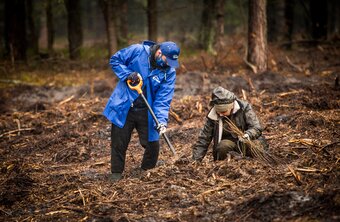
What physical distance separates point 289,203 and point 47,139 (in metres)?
5.64

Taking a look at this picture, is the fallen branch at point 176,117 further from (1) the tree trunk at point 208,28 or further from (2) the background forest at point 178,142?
(1) the tree trunk at point 208,28

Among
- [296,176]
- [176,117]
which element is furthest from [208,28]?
[296,176]

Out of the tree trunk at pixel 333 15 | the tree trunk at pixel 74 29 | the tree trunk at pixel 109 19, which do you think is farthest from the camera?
the tree trunk at pixel 333 15

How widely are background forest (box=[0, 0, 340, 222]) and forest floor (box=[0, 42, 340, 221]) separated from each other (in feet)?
0.06

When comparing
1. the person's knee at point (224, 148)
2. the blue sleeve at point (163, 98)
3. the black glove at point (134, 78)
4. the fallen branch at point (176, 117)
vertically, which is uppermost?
the black glove at point (134, 78)

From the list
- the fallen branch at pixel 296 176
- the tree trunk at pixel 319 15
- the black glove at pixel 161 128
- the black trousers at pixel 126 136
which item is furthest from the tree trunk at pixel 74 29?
the fallen branch at pixel 296 176

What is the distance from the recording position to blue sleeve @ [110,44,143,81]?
6.00 metres

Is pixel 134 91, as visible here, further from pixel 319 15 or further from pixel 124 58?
pixel 319 15

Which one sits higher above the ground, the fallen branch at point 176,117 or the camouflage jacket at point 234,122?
the camouflage jacket at point 234,122

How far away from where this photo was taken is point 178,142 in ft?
27.2

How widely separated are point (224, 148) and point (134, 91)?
59.2 inches

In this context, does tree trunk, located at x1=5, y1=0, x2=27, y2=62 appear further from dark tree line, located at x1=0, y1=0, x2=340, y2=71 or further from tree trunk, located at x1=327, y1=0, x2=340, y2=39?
tree trunk, located at x1=327, y1=0, x2=340, y2=39

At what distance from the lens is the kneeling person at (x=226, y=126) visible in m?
5.91

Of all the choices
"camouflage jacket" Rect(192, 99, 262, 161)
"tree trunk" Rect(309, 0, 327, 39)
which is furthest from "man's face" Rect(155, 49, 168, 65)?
"tree trunk" Rect(309, 0, 327, 39)
